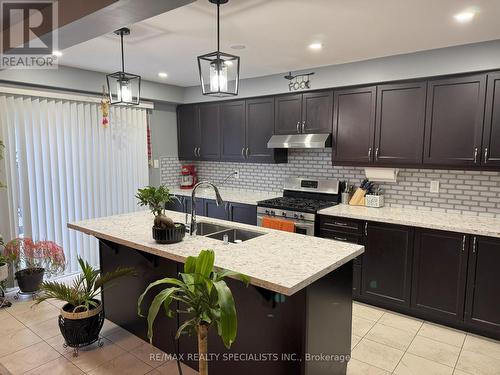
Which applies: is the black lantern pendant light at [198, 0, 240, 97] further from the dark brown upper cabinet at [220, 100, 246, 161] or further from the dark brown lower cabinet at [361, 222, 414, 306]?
the dark brown upper cabinet at [220, 100, 246, 161]

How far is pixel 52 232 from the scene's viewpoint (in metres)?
4.15

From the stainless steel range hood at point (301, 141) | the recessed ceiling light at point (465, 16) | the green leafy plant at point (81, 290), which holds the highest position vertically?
the recessed ceiling light at point (465, 16)

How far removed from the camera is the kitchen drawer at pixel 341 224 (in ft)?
11.7

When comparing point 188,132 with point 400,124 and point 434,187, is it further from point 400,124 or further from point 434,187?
point 434,187

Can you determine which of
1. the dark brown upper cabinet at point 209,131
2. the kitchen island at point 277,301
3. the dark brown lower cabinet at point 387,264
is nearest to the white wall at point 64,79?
the dark brown upper cabinet at point 209,131

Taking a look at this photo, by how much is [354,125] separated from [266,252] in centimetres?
224

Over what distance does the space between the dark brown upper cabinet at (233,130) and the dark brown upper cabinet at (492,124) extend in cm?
282

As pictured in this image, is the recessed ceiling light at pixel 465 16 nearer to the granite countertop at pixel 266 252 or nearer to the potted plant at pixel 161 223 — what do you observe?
the granite countertop at pixel 266 252

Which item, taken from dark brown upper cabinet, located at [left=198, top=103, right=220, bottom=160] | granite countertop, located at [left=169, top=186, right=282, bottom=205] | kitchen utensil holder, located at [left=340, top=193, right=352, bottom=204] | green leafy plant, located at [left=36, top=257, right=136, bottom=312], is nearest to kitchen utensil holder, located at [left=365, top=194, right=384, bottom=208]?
kitchen utensil holder, located at [left=340, top=193, right=352, bottom=204]

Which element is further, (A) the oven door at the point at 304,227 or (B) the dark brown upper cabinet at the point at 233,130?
(B) the dark brown upper cabinet at the point at 233,130

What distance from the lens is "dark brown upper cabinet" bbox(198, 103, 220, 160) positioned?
5.16 metres

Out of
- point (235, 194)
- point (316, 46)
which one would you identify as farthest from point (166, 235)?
point (235, 194)

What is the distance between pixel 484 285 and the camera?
296cm

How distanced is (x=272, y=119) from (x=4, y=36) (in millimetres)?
2907
